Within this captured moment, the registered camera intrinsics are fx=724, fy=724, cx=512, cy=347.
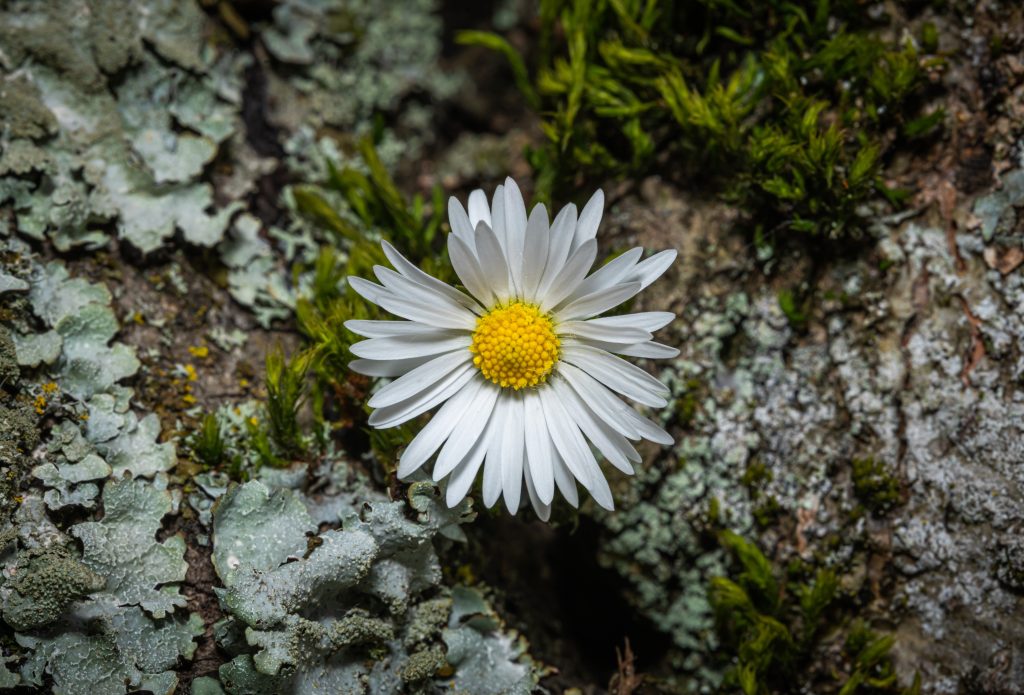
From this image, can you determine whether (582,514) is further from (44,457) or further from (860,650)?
(44,457)

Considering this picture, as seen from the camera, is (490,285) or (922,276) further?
(922,276)

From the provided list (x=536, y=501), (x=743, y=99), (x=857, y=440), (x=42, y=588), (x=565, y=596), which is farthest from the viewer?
(x=565, y=596)

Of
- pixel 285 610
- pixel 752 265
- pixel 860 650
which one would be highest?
pixel 752 265

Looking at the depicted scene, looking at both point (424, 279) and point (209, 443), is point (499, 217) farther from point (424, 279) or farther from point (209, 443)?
point (209, 443)

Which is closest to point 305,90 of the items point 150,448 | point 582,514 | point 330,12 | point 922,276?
point 330,12

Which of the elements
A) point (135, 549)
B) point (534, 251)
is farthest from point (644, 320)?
point (135, 549)

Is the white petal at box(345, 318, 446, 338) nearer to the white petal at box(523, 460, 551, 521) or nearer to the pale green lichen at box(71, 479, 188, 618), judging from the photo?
the white petal at box(523, 460, 551, 521)

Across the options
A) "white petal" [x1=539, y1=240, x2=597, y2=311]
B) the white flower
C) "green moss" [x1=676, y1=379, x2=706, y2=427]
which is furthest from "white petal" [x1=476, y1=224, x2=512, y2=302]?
"green moss" [x1=676, y1=379, x2=706, y2=427]
